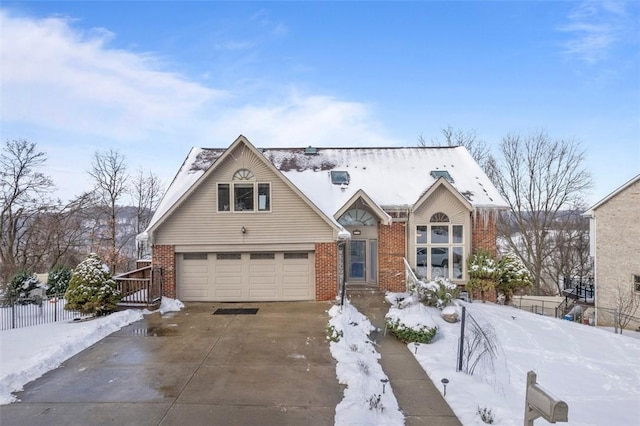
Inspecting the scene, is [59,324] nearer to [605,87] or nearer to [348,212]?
[348,212]

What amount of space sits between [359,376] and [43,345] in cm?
740

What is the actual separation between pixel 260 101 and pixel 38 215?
60.6 ft

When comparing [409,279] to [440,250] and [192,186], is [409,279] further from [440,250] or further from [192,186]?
[192,186]

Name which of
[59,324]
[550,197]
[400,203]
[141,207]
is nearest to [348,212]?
[400,203]

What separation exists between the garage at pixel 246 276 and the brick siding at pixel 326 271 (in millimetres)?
297

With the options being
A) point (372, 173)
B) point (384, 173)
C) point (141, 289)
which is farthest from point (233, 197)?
point (384, 173)

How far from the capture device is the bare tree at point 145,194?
32844 millimetres

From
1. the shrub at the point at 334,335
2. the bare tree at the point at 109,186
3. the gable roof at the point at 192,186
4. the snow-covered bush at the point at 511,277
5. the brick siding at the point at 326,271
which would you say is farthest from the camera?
the bare tree at the point at 109,186

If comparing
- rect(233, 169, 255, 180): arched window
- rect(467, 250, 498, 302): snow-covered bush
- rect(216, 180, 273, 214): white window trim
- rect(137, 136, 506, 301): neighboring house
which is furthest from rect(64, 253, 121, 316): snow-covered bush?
rect(467, 250, 498, 302): snow-covered bush

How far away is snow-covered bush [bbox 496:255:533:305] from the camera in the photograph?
1449 centimetres

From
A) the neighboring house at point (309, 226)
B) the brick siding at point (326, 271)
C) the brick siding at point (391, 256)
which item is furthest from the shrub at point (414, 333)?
the brick siding at point (391, 256)

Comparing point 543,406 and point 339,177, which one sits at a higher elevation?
point 339,177

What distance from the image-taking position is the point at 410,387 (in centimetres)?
661

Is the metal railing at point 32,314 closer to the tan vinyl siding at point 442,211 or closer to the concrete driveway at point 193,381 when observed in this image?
the concrete driveway at point 193,381
